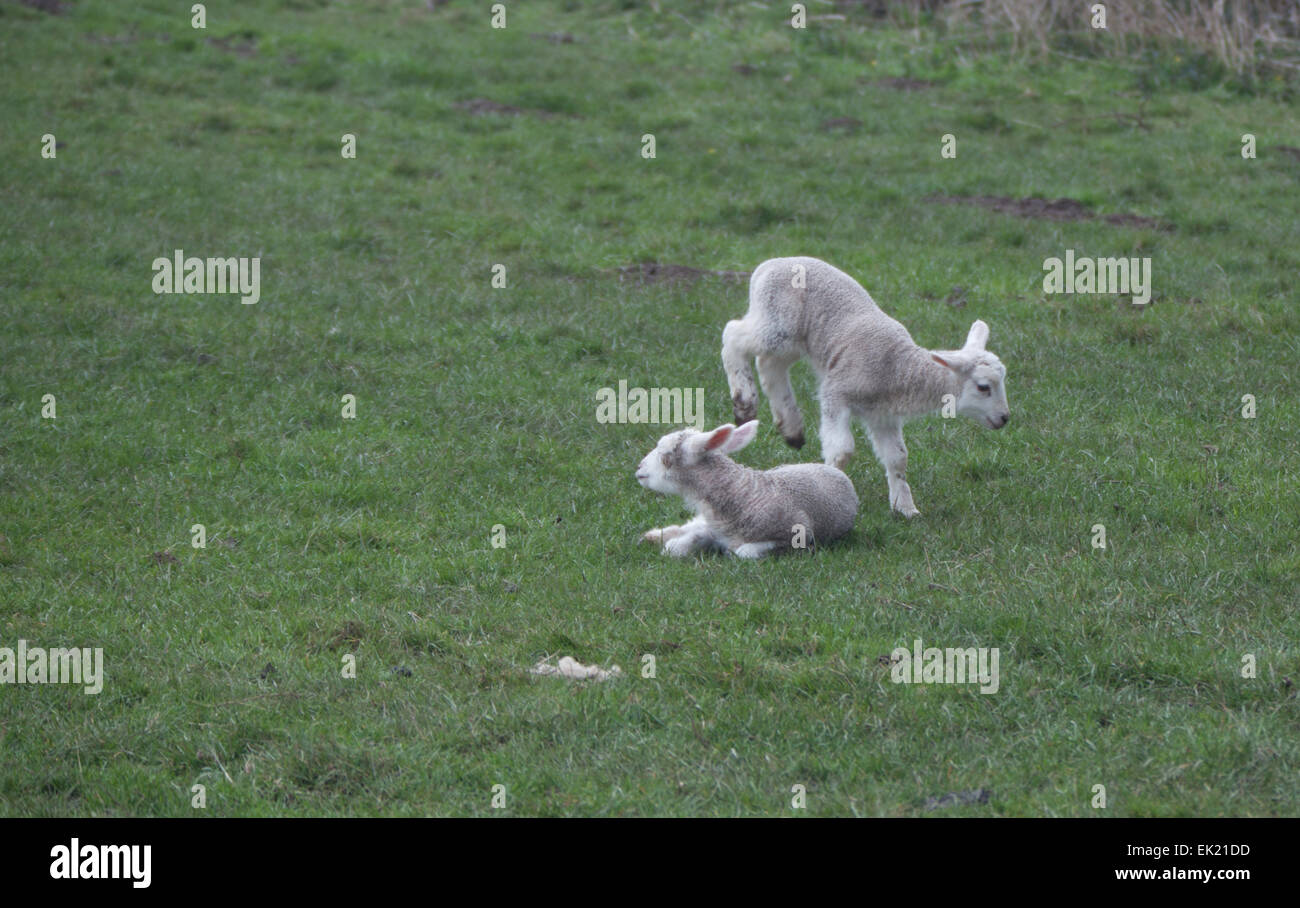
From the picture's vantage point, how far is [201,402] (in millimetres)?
9805

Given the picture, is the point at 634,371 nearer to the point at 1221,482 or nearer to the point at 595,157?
the point at 1221,482

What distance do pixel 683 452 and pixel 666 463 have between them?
0.12 meters

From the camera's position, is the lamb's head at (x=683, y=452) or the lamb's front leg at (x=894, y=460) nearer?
the lamb's head at (x=683, y=452)

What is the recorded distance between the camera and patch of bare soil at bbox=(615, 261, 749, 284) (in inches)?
492

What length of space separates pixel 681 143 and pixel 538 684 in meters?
11.1

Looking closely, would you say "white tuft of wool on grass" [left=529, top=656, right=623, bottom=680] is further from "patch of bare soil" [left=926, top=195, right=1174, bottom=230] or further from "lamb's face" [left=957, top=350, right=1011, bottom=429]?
"patch of bare soil" [left=926, top=195, right=1174, bottom=230]

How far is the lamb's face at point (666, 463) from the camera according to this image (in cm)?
746

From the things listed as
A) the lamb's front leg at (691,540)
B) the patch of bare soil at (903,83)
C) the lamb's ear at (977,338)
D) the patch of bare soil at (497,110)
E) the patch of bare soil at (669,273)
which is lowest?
the lamb's front leg at (691,540)

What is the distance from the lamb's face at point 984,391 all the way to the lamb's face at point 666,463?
159 cm

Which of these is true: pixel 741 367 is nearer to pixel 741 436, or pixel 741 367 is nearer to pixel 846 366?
pixel 846 366

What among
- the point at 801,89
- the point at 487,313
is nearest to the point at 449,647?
the point at 487,313

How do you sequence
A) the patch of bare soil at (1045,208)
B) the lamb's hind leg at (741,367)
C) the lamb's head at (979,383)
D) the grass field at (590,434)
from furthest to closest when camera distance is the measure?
the patch of bare soil at (1045,208)
the lamb's hind leg at (741,367)
the lamb's head at (979,383)
the grass field at (590,434)

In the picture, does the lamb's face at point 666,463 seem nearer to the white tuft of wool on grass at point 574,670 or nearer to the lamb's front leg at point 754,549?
the lamb's front leg at point 754,549

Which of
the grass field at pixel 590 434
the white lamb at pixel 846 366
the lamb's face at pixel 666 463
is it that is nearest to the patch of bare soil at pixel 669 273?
the grass field at pixel 590 434
